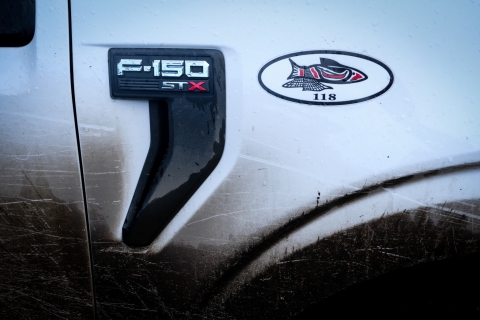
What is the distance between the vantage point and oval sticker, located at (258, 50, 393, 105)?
100 cm

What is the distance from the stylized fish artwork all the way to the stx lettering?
0.26m

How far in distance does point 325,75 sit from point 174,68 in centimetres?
40

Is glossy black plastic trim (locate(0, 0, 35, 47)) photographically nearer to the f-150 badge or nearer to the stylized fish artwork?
the f-150 badge

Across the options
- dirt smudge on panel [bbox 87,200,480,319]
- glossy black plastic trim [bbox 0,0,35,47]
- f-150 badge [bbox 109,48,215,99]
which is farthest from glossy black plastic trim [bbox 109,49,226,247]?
glossy black plastic trim [bbox 0,0,35,47]

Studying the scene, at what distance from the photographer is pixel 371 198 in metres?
1.04

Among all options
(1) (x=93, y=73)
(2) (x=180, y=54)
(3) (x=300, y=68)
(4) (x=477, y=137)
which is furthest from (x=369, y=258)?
(1) (x=93, y=73)

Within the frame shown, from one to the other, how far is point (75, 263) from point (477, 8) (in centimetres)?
134

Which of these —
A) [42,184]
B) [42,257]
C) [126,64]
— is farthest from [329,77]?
[42,257]

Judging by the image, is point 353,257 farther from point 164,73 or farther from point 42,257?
point 42,257

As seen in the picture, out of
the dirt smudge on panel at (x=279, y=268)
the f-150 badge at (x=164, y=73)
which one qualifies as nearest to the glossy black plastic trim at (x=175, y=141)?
the f-150 badge at (x=164, y=73)

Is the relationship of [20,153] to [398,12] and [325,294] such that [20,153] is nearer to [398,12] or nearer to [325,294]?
[325,294]

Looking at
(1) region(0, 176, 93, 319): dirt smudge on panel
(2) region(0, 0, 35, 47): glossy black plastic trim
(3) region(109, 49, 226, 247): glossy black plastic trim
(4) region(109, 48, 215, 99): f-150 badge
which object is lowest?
(1) region(0, 176, 93, 319): dirt smudge on panel

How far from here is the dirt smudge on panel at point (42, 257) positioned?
111cm

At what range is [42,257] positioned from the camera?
114cm
